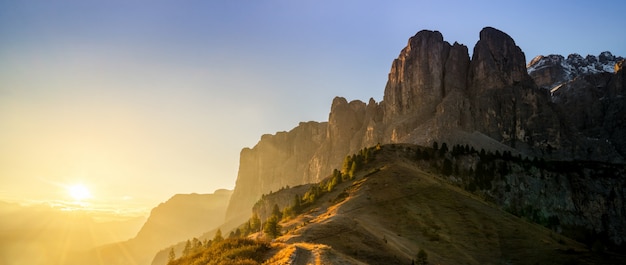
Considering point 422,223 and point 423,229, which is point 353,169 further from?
point 423,229

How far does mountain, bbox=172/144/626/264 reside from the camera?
139 ft

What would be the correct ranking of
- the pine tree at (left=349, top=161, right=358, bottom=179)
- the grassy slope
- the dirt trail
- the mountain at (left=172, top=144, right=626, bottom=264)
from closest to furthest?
the dirt trail
the mountain at (left=172, top=144, right=626, bottom=264)
the grassy slope
the pine tree at (left=349, top=161, right=358, bottom=179)

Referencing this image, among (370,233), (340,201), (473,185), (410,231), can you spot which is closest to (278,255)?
(370,233)

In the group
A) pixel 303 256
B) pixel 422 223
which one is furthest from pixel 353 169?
pixel 303 256

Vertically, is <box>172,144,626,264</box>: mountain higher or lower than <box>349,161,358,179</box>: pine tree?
lower

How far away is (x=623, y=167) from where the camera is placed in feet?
514

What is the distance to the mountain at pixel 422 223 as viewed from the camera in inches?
1672

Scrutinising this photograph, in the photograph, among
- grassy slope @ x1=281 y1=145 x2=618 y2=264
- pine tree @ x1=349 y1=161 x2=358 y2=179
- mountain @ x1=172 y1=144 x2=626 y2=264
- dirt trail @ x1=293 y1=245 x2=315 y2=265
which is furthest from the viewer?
pine tree @ x1=349 y1=161 x2=358 y2=179

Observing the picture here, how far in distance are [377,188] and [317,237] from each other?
34.8 meters

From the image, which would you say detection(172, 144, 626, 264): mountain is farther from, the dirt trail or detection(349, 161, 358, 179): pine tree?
detection(349, 161, 358, 179): pine tree

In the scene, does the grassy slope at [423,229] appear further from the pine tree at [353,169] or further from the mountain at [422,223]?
the pine tree at [353,169]

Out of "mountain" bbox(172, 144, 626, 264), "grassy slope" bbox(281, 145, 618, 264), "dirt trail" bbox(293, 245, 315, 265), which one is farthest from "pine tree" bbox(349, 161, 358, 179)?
"dirt trail" bbox(293, 245, 315, 265)

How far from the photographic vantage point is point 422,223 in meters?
69.1

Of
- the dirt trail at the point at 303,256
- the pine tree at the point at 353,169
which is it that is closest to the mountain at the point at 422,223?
the dirt trail at the point at 303,256
